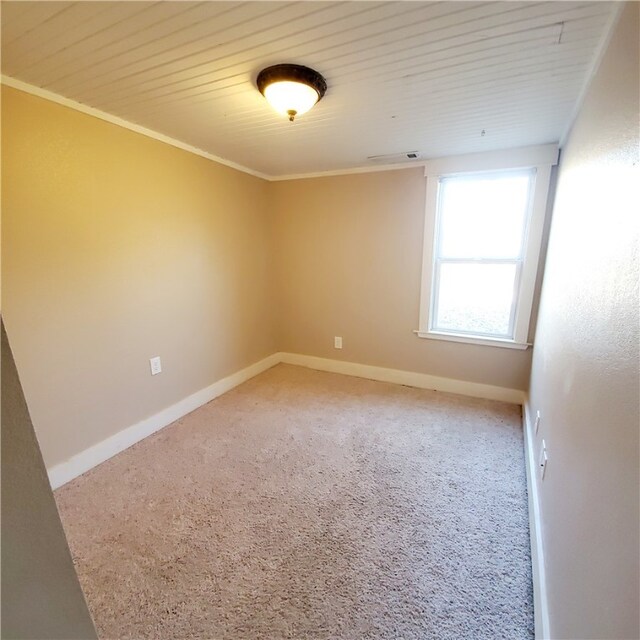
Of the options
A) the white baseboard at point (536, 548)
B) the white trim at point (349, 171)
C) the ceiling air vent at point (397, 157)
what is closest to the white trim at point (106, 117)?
the white trim at point (349, 171)

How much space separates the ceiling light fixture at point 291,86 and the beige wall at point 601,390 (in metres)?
1.10

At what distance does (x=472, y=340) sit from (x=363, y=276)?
1.20 m

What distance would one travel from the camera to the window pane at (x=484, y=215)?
2691mm

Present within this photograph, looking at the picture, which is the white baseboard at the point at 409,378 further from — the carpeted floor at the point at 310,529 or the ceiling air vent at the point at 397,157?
the ceiling air vent at the point at 397,157

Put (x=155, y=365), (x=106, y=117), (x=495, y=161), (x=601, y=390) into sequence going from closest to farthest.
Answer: (x=601, y=390), (x=106, y=117), (x=155, y=365), (x=495, y=161)

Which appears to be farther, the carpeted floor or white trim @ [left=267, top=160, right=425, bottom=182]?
white trim @ [left=267, top=160, right=425, bottom=182]

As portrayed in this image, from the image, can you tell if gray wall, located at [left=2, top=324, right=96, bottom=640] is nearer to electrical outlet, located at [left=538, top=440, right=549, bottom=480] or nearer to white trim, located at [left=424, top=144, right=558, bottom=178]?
electrical outlet, located at [left=538, top=440, right=549, bottom=480]

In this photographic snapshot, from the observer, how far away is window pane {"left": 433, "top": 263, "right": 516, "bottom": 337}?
9.39 ft

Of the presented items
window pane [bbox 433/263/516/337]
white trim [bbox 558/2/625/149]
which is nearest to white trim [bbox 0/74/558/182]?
white trim [bbox 558/2/625/149]

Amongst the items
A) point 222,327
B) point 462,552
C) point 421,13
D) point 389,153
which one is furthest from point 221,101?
point 462,552

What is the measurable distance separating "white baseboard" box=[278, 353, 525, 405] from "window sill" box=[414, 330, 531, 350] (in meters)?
0.39

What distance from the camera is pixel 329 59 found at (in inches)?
53.9

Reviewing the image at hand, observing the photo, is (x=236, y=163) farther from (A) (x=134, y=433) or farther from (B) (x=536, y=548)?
(B) (x=536, y=548)

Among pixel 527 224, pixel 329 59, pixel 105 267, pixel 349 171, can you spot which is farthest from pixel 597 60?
pixel 105 267
